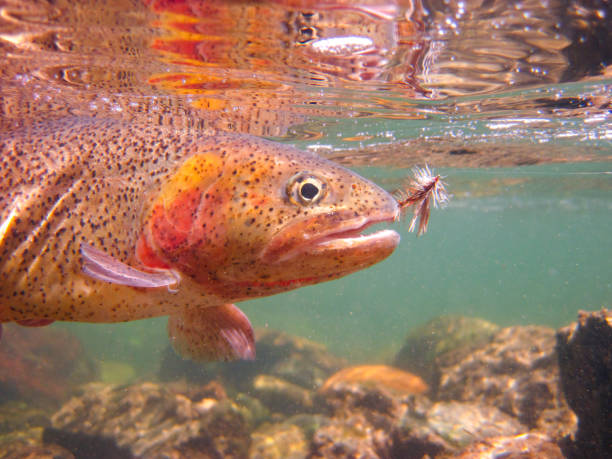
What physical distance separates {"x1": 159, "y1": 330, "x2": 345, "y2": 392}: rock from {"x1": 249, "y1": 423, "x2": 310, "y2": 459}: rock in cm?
397

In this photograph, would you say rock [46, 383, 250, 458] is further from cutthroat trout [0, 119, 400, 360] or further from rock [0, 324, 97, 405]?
rock [0, 324, 97, 405]

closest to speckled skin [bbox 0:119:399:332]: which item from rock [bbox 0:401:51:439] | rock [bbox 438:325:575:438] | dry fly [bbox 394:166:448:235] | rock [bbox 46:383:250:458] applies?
dry fly [bbox 394:166:448:235]

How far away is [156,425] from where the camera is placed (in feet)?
25.8

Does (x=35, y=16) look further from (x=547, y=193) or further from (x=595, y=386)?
(x=547, y=193)

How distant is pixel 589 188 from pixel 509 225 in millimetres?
28687

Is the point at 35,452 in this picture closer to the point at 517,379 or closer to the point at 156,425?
the point at 156,425

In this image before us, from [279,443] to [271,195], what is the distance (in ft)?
24.3

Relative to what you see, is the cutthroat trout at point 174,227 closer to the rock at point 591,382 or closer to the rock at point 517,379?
the rock at point 591,382

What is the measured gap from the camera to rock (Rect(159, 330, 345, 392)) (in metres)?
13.6

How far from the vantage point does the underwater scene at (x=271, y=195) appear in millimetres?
2480

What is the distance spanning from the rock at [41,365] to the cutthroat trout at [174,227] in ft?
55.2

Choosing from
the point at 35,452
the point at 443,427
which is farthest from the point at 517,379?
the point at 35,452

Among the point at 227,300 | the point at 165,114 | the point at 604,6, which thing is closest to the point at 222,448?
the point at 227,300

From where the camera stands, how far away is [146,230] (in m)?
2.53
